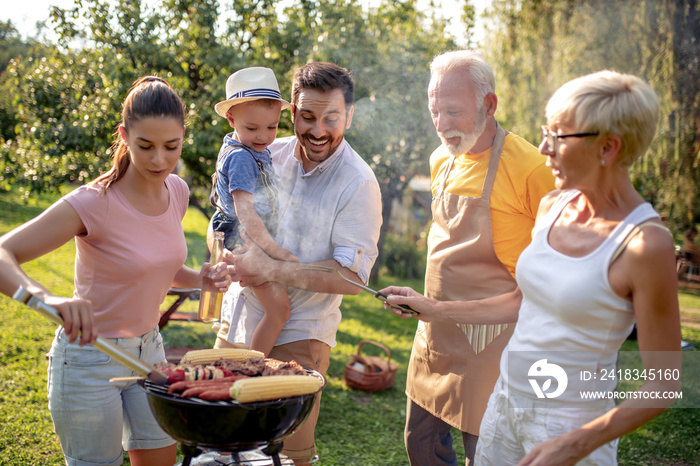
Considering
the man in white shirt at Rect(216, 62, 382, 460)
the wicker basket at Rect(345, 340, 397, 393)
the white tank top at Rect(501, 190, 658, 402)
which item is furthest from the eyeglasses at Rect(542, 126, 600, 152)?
the wicker basket at Rect(345, 340, 397, 393)

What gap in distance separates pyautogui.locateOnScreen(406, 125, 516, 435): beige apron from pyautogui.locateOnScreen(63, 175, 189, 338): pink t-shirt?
49.4 inches

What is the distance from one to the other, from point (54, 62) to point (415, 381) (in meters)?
5.84

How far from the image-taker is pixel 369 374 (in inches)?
227

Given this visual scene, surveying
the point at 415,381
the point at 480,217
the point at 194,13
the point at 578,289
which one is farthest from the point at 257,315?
the point at 194,13

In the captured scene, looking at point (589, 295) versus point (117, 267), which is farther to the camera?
point (117, 267)

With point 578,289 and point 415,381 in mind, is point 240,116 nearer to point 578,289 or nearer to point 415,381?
point 415,381

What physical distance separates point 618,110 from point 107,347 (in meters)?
1.80

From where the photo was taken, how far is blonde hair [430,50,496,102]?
7.99 ft

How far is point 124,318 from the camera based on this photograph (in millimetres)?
2266

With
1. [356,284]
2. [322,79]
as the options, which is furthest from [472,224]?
[322,79]

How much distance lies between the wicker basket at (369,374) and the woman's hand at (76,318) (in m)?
4.15

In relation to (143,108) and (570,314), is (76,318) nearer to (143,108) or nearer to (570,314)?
(143,108)

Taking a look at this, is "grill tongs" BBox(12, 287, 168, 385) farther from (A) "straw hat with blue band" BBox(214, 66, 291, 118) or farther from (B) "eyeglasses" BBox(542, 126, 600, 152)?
(B) "eyeglasses" BBox(542, 126, 600, 152)

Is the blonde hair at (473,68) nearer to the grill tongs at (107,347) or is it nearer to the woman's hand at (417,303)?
the woman's hand at (417,303)
